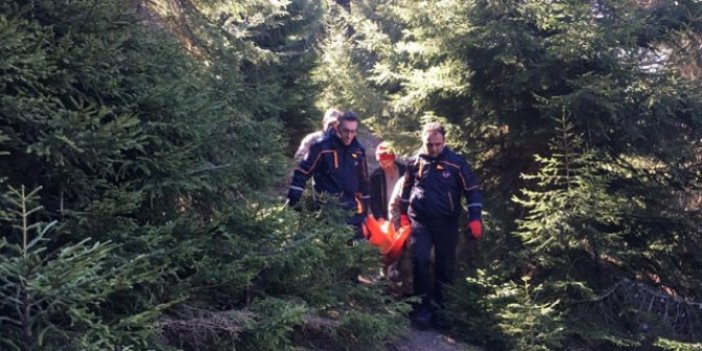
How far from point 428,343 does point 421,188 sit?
5.52ft

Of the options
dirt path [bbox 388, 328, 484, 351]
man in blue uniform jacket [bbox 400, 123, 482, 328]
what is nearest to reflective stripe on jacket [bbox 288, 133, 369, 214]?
man in blue uniform jacket [bbox 400, 123, 482, 328]

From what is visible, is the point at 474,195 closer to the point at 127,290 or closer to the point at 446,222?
the point at 446,222

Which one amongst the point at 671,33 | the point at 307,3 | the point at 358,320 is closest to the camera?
the point at 358,320

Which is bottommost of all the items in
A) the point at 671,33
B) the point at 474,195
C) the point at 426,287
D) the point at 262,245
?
the point at 426,287

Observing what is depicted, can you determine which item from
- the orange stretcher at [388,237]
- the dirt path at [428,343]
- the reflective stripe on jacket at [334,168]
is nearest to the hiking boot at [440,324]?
the dirt path at [428,343]

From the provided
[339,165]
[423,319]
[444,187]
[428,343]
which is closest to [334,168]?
[339,165]

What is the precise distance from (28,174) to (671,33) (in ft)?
23.7

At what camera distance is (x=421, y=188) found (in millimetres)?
7262

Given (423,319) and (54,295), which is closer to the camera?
(54,295)

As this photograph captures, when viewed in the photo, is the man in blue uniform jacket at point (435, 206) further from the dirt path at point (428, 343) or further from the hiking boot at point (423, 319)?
the dirt path at point (428, 343)

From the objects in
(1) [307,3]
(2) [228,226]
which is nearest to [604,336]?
(2) [228,226]

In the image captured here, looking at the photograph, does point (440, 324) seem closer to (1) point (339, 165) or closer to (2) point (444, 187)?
(2) point (444, 187)

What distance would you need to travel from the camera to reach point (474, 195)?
722 cm

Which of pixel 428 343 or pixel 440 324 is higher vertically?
pixel 440 324
